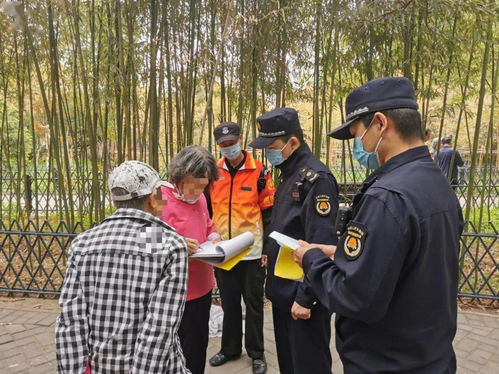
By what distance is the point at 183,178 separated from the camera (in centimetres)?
179

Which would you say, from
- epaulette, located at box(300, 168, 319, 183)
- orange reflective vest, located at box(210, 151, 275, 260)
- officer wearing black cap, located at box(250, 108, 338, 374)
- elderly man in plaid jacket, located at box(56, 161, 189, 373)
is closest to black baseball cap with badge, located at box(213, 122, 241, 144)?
orange reflective vest, located at box(210, 151, 275, 260)

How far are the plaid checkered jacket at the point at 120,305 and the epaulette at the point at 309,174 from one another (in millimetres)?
792

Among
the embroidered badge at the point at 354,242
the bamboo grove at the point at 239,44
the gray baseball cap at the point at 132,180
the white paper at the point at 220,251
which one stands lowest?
the white paper at the point at 220,251

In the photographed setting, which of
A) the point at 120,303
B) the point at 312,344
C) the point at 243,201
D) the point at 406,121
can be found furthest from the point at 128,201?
the point at 243,201

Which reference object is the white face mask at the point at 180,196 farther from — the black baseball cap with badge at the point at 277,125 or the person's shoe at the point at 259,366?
the person's shoe at the point at 259,366

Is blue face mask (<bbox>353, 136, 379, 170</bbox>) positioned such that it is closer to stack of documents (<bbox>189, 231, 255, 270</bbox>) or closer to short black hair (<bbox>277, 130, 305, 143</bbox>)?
short black hair (<bbox>277, 130, 305, 143</bbox>)

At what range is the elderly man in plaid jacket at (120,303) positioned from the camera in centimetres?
117

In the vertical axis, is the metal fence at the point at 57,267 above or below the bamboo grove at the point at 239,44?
below

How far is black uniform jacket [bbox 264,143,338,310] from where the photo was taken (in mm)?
1681

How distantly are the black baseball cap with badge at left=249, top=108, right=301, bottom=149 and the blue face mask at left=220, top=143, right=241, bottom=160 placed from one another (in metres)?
0.49

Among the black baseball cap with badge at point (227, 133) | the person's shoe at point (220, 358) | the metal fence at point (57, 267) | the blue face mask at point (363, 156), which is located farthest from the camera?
the metal fence at point (57, 267)

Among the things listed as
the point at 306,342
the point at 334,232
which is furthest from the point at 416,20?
the point at 306,342

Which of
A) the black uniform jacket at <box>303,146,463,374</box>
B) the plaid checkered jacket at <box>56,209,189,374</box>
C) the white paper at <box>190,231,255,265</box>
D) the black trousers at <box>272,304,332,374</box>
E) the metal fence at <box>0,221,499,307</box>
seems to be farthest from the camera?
the metal fence at <box>0,221,499,307</box>

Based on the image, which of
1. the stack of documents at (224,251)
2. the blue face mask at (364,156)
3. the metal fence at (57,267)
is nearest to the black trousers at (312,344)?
the stack of documents at (224,251)
